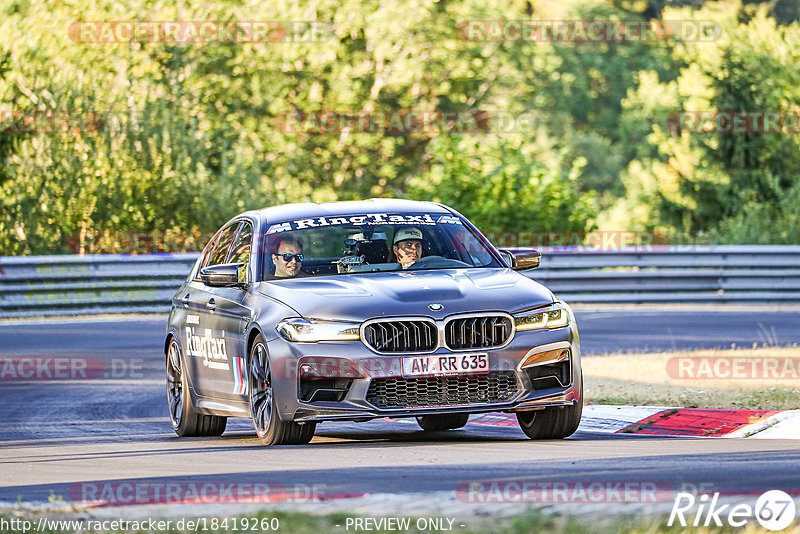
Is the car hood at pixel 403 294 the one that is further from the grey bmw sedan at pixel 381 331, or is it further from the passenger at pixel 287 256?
the passenger at pixel 287 256

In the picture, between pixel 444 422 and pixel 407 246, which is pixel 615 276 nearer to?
pixel 444 422

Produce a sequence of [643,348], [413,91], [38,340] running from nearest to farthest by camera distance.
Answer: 1. [643,348]
2. [38,340]
3. [413,91]

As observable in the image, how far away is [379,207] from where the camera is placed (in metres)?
11.5

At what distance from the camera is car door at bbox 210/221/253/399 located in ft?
34.5

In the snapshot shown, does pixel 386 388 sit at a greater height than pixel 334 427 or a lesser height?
greater

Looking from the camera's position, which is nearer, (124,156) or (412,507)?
(412,507)

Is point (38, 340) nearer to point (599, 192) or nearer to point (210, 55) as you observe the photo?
point (210, 55)

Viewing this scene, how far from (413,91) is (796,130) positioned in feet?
41.5

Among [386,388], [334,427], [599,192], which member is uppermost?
[386,388]

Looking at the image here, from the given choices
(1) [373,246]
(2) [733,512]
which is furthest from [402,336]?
(2) [733,512]

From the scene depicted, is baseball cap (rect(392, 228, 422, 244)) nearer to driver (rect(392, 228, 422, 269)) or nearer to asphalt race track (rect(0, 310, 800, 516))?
driver (rect(392, 228, 422, 269))

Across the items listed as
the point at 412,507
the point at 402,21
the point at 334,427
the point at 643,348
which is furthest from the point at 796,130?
the point at 412,507

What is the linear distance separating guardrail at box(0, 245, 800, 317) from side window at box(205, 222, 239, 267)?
13.3 metres

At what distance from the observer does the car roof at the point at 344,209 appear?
447 inches
